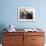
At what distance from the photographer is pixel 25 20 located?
4199 millimetres

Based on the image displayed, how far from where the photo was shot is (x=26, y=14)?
421 cm

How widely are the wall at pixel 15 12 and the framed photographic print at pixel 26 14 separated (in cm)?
10

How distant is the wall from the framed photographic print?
10 cm

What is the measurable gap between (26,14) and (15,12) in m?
0.37

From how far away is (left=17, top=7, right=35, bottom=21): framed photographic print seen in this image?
13.7 feet

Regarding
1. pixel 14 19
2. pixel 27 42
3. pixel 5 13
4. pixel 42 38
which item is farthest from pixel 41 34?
pixel 5 13

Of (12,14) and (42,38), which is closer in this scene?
(42,38)

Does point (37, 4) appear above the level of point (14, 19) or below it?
above

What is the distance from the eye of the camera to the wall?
417cm

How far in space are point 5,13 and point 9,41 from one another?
0.98 meters

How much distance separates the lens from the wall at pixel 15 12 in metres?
4.17

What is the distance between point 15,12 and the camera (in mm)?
4188

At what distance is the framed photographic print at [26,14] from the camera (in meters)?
4.18

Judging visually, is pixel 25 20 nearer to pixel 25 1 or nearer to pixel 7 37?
pixel 25 1
